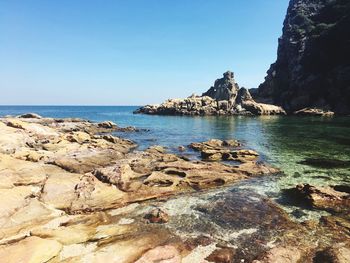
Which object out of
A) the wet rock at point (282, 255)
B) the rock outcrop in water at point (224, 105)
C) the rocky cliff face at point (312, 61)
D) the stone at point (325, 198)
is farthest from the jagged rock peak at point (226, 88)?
the wet rock at point (282, 255)

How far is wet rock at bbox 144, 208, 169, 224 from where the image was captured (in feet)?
52.0

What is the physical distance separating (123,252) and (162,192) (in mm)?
8355

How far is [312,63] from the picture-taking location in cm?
11594

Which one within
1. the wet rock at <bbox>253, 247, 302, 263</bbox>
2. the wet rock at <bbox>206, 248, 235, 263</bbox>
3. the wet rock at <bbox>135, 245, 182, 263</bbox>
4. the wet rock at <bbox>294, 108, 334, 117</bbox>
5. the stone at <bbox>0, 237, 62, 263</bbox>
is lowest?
the wet rock at <bbox>206, 248, 235, 263</bbox>

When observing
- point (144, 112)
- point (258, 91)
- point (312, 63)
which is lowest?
point (144, 112)

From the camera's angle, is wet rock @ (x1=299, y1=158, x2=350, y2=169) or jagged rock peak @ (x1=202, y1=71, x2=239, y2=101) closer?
wet rock @ (x1=299, y1=158, x2=350, y2=169)

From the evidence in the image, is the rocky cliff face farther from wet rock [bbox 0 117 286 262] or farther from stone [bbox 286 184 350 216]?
stone [bbox 286 184 350 216]

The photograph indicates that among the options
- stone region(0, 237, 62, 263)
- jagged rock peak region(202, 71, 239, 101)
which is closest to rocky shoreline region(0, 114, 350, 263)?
stone region(0, 237, 62, 263)

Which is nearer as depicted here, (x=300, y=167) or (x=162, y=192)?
(x=162, y=192)

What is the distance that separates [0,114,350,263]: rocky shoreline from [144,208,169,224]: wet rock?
0.05 metres

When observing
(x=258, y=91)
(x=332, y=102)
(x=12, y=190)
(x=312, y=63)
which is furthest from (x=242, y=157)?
(x=258, y=91)

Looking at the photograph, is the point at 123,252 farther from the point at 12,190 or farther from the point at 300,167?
the point at 300,167

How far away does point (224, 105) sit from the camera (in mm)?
132250

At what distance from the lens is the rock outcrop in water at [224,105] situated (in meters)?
124
